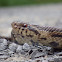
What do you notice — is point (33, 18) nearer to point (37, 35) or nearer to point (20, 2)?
point (37, 35)

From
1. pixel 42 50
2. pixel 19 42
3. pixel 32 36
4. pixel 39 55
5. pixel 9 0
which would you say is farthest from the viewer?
pixel 9 0

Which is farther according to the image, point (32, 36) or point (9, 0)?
point (9, 0)

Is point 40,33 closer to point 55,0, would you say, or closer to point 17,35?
point 17,35

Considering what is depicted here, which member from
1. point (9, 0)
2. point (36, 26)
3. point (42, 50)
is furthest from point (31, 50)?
point (9, 0)

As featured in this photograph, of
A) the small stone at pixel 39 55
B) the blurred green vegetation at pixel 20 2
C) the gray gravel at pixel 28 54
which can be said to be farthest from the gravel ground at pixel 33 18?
the blurred green vegetation at pixel 20 2

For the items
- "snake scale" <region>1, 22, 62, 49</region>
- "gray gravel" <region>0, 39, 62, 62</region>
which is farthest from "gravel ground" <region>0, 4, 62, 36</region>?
"gray gravel" <region>0, 39, 62, 62</region>

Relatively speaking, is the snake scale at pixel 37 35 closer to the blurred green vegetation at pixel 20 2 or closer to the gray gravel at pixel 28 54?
the gray gravel at pixel 28 54

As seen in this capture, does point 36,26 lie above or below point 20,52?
above

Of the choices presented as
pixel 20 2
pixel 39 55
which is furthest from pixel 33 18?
pixel 20 2
